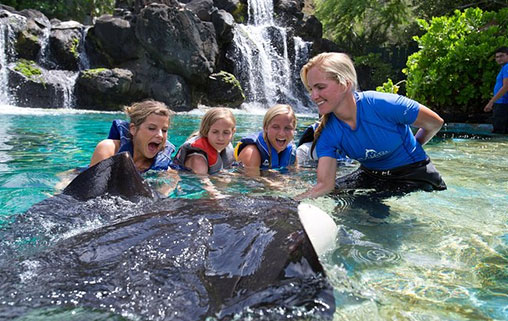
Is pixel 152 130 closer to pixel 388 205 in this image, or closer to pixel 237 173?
pixel 237 173

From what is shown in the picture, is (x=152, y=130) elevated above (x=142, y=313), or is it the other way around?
(x=152, y=130)

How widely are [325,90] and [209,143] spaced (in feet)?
7.24

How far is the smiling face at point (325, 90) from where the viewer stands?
322cm

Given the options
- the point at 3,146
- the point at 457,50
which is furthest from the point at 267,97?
the point at 3,146

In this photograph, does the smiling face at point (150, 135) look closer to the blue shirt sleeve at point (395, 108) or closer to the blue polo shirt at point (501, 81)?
the blue shirt sleeve at point (395, 108)

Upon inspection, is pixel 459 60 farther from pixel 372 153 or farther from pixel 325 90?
pixel 325 90

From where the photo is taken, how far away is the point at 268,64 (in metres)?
22.0

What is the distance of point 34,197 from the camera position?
14.1 ft

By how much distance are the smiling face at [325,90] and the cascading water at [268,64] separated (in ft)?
58.0

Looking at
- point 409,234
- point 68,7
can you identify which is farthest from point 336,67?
point 68,7

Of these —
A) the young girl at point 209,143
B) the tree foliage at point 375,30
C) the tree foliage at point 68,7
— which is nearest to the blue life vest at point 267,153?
the young girl at point 209,143

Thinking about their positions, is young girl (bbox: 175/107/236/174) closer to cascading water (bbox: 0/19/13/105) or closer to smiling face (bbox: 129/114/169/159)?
smiling face (bbox: 129/114/169/159)

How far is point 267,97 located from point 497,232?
1858cm

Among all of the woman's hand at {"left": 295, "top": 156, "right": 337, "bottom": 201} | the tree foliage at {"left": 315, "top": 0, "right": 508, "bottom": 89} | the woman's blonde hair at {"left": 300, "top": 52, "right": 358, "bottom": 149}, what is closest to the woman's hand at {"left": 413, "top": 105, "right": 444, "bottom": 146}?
the woman's blonde hair at {"left": 300, "top": 52, "right": 358, "bottom": 149}
